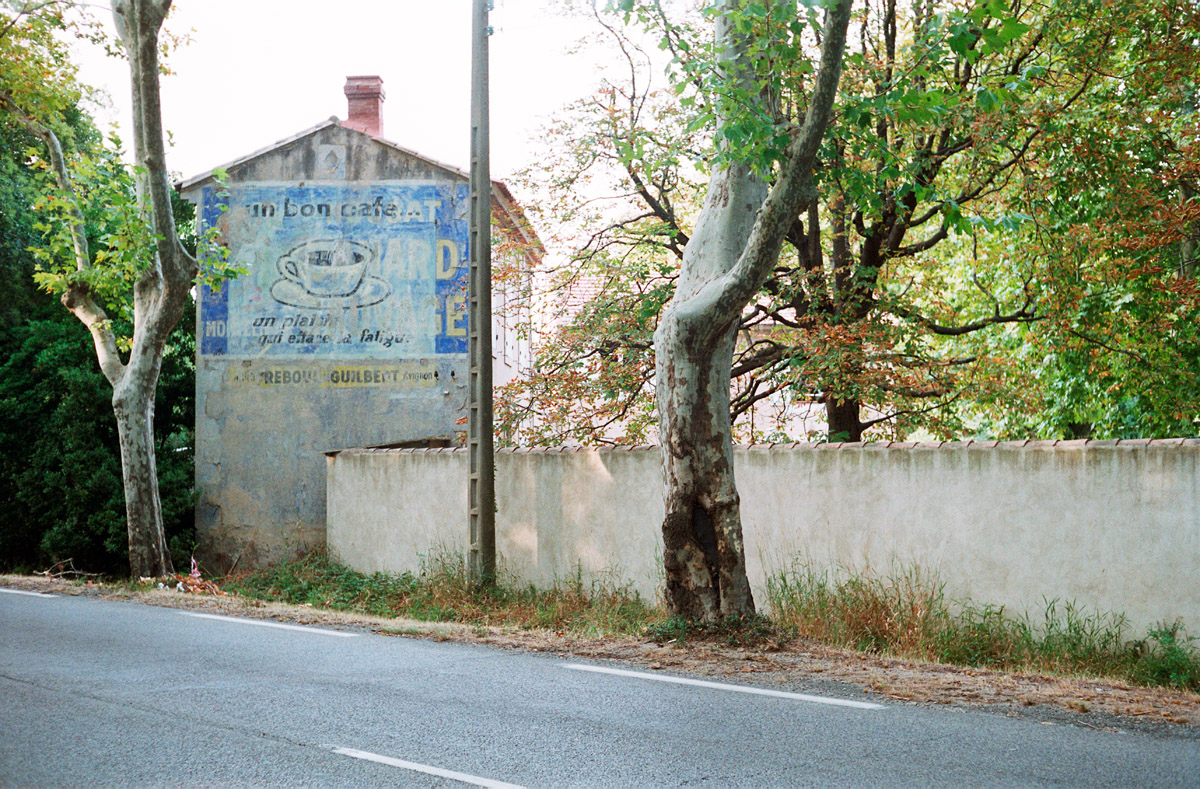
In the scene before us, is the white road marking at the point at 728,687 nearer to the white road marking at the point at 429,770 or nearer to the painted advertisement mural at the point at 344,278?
the white road marking at the point at 429,770

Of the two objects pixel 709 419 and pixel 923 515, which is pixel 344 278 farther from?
pixel 923 515

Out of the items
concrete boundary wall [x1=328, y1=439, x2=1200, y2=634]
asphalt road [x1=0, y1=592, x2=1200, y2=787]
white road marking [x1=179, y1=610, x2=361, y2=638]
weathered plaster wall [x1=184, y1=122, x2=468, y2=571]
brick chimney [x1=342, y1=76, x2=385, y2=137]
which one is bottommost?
white road marking [x1=179, y1=610, x2=361, y2=638]

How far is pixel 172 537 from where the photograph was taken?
755 inches

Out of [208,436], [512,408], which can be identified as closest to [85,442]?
[208,436]

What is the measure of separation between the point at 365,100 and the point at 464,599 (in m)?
14.3

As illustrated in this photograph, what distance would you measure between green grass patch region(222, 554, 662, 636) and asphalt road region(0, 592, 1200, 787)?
295cm

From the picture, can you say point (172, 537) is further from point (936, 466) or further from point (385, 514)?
point (936, 466)

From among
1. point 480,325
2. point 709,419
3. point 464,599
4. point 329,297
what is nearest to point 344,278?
point 329,297

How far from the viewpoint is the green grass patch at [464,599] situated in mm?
11305

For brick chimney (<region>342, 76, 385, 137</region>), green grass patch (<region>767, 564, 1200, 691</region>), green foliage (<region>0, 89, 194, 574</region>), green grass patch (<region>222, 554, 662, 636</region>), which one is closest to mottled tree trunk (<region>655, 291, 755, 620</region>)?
green grass patch (<region>222, 554, 662, 636</region>)

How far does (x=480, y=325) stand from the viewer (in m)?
12.8

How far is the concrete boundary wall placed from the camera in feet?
29.8

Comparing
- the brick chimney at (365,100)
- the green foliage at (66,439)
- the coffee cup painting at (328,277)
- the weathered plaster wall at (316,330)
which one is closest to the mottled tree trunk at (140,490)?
the green foliage at (66,439)

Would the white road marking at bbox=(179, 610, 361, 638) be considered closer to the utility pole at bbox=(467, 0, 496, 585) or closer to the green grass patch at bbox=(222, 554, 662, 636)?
the green grass patch at bbox=(222, 554, 662, 636)
